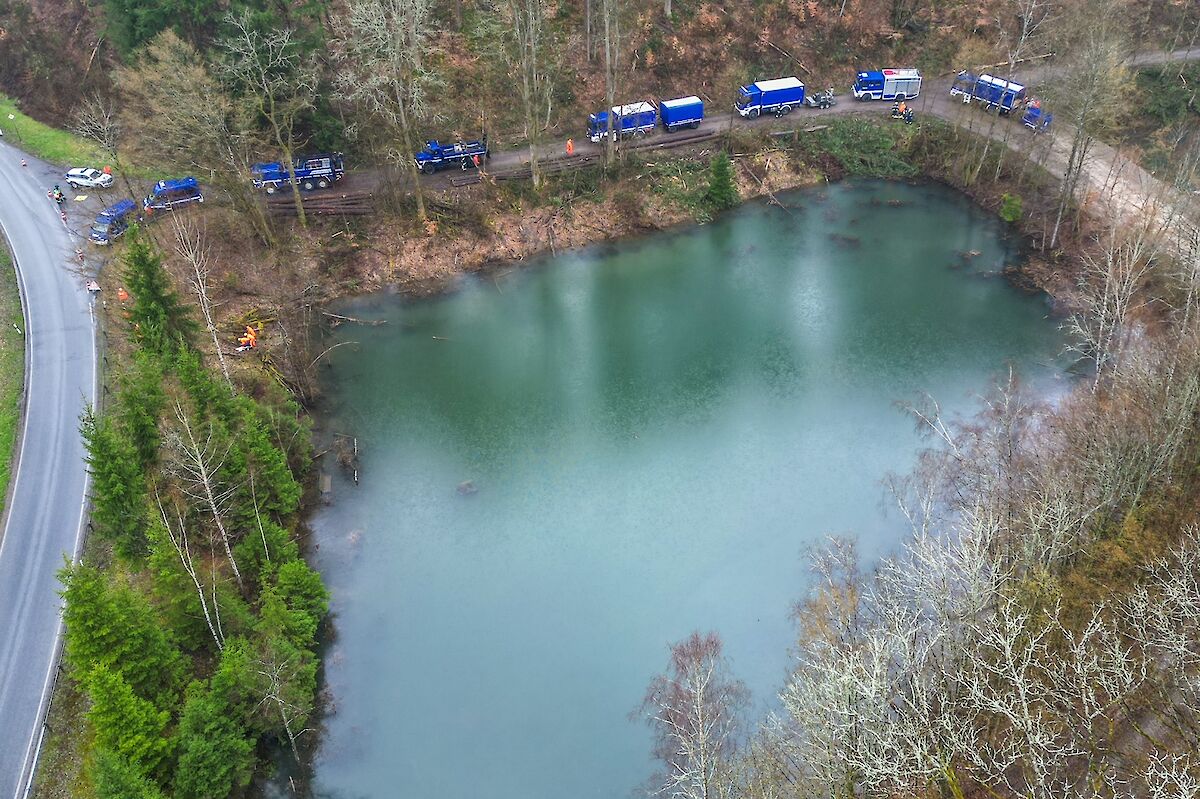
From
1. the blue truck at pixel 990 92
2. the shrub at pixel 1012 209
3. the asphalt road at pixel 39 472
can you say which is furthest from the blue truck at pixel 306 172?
A: the blue truck at pixel 990 92

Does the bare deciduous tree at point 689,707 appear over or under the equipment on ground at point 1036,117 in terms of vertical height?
under

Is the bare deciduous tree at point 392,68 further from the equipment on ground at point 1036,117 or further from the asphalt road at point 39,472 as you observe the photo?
the equipment on ground at point 1036,117

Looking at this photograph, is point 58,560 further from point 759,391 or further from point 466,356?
point 759,391

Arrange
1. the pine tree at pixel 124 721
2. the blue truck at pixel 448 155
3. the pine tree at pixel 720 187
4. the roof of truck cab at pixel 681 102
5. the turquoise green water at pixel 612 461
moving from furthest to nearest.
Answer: the roof of truck cab at pixel 681 102, the blue truck at pixel 448 155, the pine tree at pixel 720 187, the turquoise green water at pixel 612 461, the pine tree at pixel 124 721

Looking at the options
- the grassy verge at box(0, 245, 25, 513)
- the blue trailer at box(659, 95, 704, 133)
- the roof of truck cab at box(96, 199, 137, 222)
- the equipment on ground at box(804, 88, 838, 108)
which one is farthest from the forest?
the grassy verge at box(0, 245, 25, 513)

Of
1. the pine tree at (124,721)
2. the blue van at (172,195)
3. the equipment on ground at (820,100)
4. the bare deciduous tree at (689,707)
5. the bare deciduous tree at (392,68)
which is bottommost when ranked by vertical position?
the bare deciduous tree at (689,707)

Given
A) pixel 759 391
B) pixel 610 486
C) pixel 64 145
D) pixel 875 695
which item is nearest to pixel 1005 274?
pixel 759 391
